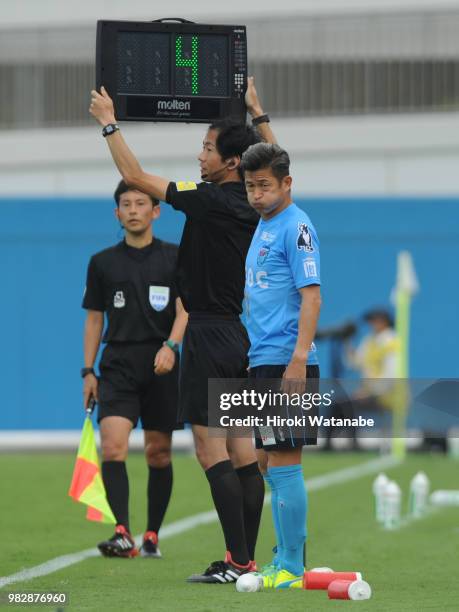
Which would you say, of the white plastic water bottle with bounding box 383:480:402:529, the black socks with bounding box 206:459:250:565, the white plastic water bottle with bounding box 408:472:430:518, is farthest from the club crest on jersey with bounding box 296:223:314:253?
the white plastic water bottle with bounding box 408:472:430:518

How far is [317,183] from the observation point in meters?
24.7

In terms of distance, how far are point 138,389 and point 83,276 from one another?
511 inches

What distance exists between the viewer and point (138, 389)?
386 inches

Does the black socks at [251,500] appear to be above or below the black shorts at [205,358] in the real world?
below

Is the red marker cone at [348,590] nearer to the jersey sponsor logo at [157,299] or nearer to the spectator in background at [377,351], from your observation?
the jersey sponsor logo at [157,299]

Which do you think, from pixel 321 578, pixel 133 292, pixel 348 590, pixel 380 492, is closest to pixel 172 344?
pixel 133 292

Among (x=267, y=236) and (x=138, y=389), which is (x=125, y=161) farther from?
(x=138, y=389)

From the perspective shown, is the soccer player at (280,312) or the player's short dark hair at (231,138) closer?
the soccer player at (280,312)

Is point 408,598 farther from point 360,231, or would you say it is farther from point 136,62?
point 360,231

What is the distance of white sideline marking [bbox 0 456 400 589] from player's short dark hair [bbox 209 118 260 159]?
7.50 feet

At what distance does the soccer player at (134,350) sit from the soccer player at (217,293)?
5.52 ft

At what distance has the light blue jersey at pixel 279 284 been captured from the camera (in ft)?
24.1

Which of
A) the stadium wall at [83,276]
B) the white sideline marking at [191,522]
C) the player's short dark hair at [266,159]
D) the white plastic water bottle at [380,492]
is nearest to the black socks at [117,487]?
the white sideline marking at [191,522]

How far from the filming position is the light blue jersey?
7340mm
